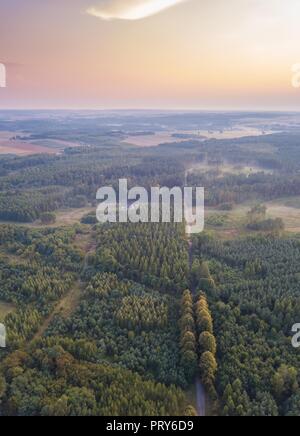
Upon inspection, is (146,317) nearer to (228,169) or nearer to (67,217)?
(67,217)

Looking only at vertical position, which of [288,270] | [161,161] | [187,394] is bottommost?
[187,394]

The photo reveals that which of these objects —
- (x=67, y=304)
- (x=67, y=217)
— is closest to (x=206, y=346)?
(x=67, y=304)

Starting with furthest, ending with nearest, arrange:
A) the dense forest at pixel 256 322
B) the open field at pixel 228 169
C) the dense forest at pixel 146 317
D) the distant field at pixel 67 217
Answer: the open field at pixel 228 169
the distant field at pixel 67 217
the dense forest at pixel 256 322
the dense forest at pixel 146 317

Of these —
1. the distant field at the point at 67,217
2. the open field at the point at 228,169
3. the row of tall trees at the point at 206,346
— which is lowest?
the row of tall trees at the point at 206,346

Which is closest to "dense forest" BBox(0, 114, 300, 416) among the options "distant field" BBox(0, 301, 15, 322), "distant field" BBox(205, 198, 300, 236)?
"distant field" BBox(0, 301, 15, 322)

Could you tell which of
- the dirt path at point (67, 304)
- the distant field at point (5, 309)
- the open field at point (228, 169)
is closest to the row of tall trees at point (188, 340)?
the dirt path at point (67, 304)

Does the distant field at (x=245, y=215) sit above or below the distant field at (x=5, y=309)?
above

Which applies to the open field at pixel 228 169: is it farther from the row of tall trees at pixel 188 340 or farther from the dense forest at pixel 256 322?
the row of tall trees at pixel 188 340

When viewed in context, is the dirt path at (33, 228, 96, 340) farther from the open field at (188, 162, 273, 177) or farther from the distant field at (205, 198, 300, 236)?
the open field at (188, 162, 273, 177)

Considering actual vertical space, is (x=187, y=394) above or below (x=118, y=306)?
below
